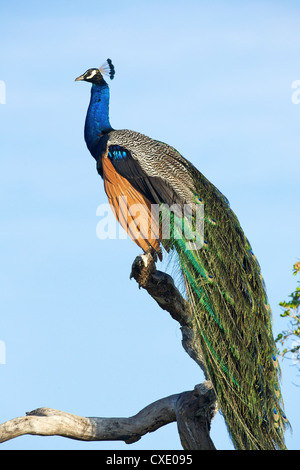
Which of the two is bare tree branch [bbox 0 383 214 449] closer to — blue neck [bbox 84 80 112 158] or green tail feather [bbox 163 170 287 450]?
green tail feather [bbox 163 170 287 450]

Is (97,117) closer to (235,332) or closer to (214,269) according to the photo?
(214,269)

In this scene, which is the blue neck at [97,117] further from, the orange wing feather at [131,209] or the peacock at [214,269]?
the orange wing feather at [131,209]

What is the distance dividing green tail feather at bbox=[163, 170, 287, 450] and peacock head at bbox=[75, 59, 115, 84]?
9.07ft

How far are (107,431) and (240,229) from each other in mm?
2388

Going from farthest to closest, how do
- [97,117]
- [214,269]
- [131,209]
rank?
1. [97,117]
2. [131,209]
3. [214,269]

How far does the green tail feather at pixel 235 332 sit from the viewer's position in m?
6.46

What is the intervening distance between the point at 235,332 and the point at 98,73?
13.2ft

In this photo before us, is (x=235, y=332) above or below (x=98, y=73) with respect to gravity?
below

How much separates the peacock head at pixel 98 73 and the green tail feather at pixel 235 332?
2766 mm

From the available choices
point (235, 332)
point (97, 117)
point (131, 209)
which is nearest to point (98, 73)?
point (97, 117)

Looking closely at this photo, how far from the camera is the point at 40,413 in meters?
6.59

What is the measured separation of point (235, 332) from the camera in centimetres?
673

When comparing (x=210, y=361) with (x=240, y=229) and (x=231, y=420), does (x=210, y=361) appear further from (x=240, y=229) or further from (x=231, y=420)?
(x=240, y=229)
